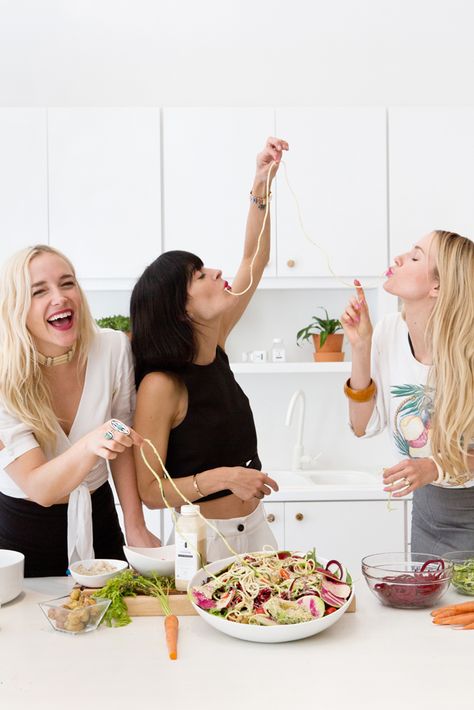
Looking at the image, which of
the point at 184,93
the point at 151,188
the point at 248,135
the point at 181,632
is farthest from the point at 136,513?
the point at 184,93

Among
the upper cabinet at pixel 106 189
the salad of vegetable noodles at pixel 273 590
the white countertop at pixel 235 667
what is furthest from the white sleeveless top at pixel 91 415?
the upper cabinet at pixel 106 189

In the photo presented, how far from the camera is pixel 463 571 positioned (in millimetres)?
1646

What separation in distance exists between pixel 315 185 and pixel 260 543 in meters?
1.94

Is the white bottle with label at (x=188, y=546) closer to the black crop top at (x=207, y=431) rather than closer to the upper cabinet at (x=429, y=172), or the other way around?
the black crop top at (x=207, y=431)

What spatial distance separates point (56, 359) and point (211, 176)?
1779 millimetres

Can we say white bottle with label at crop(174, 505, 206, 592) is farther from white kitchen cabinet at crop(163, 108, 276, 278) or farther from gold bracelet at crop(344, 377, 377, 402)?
white kitchen cabinet at crop(163, 108, 276, 278)

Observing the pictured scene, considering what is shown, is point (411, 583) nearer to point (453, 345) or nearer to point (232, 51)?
point (453, 345)

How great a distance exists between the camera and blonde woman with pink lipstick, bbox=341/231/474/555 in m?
2.00

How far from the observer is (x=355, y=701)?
117cm

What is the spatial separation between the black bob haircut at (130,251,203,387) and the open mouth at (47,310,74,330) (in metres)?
0.22

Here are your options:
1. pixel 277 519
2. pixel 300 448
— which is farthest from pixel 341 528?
pixel 300 448

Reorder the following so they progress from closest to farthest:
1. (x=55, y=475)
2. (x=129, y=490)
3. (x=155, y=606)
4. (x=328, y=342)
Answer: (x=155, y=606)
(x=55, y=475)
(x=129, y=490)
(x=328, y=342)

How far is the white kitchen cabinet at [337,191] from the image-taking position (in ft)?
11.5

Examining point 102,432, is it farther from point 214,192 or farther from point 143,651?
point 214,192
